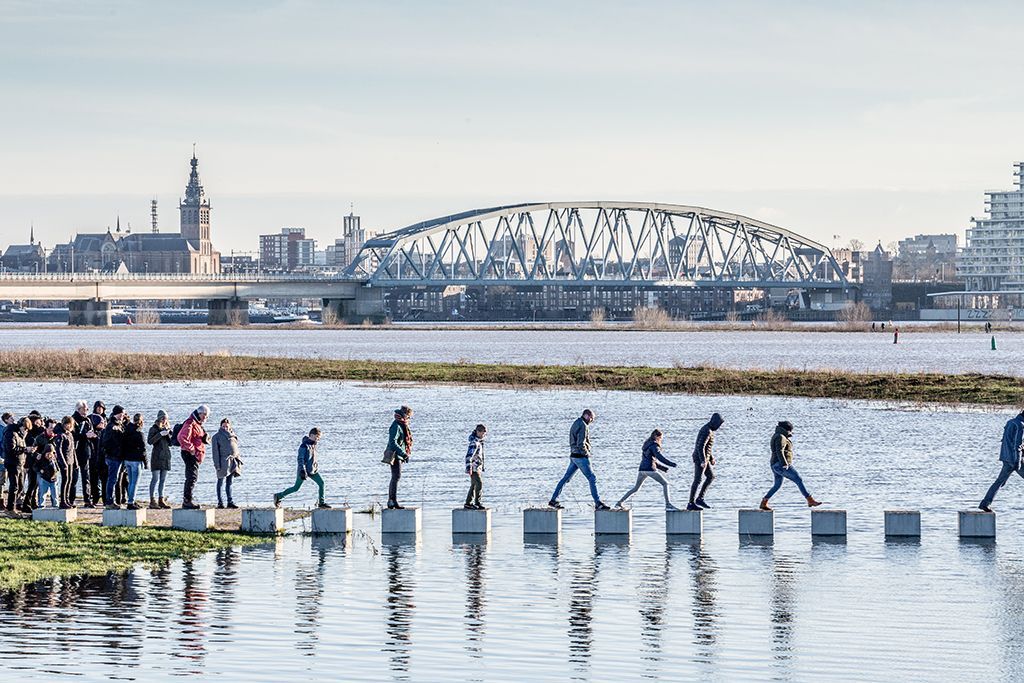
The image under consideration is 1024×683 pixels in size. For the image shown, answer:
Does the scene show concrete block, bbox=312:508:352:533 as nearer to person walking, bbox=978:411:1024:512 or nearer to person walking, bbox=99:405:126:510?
person walking, bbox=99:405:126:510

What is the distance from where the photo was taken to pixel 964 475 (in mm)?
41062

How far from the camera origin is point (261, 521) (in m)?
29.8

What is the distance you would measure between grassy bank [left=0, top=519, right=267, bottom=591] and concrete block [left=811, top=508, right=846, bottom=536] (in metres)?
9.54

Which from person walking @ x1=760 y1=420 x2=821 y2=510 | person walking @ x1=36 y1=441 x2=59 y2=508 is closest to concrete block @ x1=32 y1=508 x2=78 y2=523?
person walking @ x1=36 y1=441 x2=59 y2=508

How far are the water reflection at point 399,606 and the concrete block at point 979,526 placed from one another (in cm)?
957

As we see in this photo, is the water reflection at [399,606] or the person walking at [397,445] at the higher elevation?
the person walking at [397,445]

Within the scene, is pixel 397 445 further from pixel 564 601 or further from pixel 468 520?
pixel 564 601

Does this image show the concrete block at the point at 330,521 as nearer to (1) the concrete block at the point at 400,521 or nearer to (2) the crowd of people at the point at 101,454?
(1) the concrete block at the point at 400,521

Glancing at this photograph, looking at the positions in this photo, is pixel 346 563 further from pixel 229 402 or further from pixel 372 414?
pixel 229 402

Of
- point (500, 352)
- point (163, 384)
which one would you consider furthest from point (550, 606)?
point (500, 352)

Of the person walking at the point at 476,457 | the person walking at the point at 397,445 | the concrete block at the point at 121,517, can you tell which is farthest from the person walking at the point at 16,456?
the person walking at the point at 476,457

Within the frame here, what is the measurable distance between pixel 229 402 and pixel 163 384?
43.9ft

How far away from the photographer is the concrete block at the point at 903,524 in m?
29.9

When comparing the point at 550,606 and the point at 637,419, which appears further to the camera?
the point at 637,419
